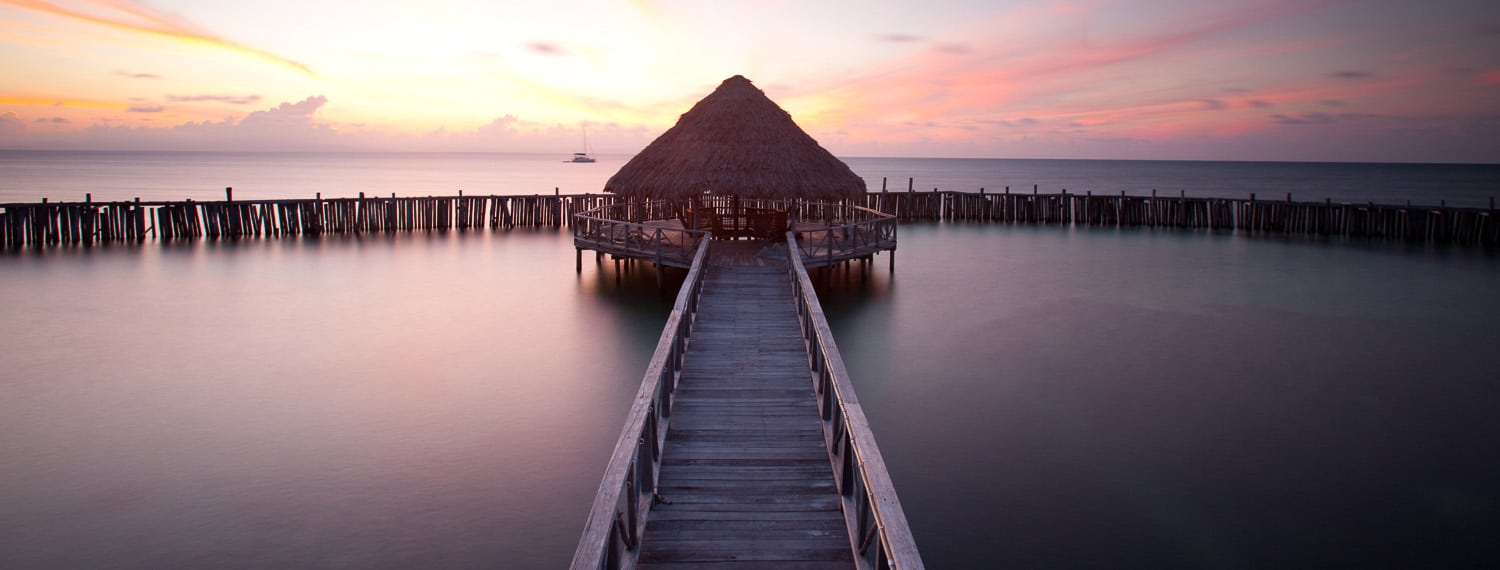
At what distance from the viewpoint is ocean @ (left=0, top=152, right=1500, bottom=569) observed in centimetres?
721

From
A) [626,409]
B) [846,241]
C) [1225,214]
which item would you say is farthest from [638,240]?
[1225,214]

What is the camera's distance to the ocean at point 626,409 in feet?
23.7

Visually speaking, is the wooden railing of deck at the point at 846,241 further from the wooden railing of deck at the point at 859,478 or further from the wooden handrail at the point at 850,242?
the wooden railing of deck at the point at 859,478

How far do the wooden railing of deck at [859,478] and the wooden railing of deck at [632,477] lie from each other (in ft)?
4.44

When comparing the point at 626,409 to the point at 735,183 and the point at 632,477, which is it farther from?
the point at 735,183

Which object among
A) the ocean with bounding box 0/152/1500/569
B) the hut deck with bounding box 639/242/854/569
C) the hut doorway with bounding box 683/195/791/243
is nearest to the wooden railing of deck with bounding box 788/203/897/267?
the hut doorway with bounding box 683/195/791/243

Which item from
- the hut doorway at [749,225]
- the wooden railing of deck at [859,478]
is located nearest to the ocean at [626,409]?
the wooden railing of deck at [859,478]

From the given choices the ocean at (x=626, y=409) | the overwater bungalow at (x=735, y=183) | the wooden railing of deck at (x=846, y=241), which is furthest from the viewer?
the overwater bungalow at (x=735, y=183)

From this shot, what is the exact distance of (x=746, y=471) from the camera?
638 cm

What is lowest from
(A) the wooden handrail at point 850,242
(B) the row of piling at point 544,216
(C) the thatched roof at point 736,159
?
(A) the wooden handrail at point 850,242

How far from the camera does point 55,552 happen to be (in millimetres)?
6770

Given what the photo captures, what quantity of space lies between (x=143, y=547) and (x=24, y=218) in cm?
2114

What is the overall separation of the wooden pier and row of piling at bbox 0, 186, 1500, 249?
57.5 feet

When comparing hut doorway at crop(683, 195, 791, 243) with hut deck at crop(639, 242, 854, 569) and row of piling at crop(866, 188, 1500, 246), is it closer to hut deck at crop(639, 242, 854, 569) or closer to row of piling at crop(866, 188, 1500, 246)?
hut deck at crop(639, 242, 854, 569)
